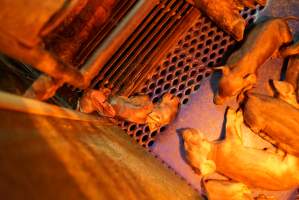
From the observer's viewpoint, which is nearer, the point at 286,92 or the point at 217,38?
the point at 286,92

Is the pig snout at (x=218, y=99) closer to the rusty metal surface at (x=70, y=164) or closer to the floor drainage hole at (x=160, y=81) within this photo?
the floor drainage hole at (x=160, y=81)

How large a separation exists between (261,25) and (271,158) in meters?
1.04

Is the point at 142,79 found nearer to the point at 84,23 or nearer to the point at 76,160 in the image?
the point at 84,23

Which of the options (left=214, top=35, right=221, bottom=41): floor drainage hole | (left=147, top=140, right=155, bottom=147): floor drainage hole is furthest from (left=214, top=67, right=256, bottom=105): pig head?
(left=147, top=140, right=155, bottom=147): floor drainage hole

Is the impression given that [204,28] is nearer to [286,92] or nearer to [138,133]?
[286,92]

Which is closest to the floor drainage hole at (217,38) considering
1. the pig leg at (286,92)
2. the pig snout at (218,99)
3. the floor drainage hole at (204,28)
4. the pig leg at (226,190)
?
the floor drainage hole at (204,28)

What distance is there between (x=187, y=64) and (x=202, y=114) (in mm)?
449

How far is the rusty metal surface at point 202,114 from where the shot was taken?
8.04 feet

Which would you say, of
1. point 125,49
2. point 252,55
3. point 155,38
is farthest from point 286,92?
point 125,49

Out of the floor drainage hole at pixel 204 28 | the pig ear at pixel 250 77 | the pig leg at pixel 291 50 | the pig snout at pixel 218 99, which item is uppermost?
the pig leg at pixel 291 50

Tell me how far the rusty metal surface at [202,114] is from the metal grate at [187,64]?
1.7 inches

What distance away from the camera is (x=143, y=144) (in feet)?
8.27

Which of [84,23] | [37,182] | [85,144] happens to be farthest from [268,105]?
[37,182]

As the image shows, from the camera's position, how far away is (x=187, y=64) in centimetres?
258
